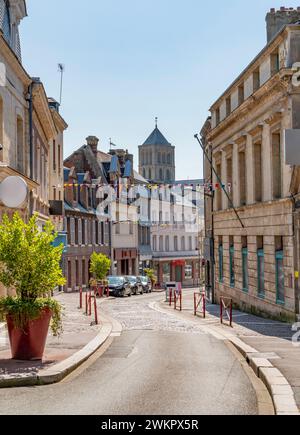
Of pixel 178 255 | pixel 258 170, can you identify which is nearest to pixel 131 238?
pixel 178 255

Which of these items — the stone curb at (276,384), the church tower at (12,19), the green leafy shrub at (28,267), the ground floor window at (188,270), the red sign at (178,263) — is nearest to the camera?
the stone curb at (276,384)

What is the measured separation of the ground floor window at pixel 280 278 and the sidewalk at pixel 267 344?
3.04ft

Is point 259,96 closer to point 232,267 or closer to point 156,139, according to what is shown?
point 232,267

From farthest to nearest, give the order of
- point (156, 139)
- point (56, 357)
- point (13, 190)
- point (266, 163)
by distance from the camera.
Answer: point (156, 139) < point (266, 163) < point (13, 190) < point (56, 357)

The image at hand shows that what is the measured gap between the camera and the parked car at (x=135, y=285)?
45609 millimetres

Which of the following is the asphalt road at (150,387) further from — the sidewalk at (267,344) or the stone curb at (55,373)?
the sidewalk at (267,344)

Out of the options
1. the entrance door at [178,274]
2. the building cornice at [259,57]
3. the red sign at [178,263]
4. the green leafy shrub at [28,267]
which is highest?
the building cornice at [259,57]

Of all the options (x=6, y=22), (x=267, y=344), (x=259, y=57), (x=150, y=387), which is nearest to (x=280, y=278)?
(x=259, y=57)

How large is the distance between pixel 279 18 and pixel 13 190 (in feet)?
51.0

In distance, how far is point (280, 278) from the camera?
23766 mm

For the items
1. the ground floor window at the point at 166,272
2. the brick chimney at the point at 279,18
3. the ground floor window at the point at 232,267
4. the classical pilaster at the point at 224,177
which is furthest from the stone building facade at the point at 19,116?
Answer: the ground floor window at the point at 166,272

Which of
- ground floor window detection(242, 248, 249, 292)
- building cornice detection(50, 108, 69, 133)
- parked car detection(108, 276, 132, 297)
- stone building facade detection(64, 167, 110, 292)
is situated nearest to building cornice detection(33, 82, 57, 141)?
building cornice detection(50, 108, 69, 133)
